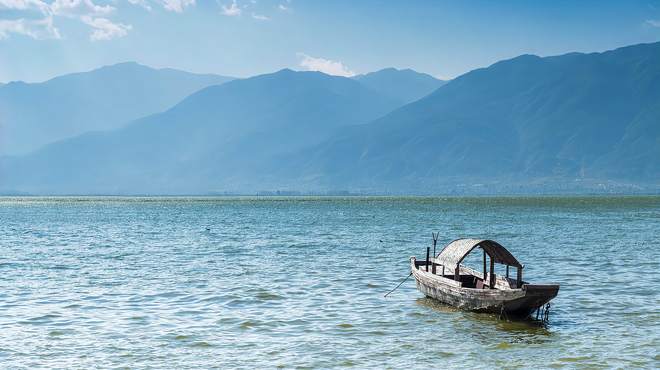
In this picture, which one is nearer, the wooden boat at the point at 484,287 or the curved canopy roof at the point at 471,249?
the wooden boat at the point at 484,287

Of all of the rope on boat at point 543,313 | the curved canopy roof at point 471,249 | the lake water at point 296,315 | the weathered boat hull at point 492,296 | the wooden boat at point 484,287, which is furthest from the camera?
the curved canopy roof at point 471,249

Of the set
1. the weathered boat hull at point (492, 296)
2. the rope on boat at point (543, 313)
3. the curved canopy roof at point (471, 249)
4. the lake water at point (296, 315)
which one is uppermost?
the curved canopy roof at point (471, 249)

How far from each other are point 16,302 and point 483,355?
19368 millimetres

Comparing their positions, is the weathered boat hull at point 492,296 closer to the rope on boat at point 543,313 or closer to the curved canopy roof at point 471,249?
the rope on boat at point 543,313

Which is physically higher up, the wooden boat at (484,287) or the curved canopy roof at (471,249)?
the curved canopy roof at (471,249)

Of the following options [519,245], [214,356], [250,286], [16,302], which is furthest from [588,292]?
[519,245]

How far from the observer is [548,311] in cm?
2673

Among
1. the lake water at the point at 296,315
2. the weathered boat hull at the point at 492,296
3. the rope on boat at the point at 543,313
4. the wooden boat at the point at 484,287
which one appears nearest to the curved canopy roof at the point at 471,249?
the wooden boat at the point at 484,287

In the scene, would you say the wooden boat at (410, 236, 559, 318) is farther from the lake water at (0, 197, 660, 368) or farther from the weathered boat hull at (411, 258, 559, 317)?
the lake water at (0, 197, 660, 368)

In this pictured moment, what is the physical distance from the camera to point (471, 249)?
92.4 ft

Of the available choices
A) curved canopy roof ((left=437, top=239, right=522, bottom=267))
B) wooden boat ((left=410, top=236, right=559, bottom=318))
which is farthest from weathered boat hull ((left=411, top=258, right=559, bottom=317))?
curved canopy roof ((left=437, top=239, right=522, bottom=267))

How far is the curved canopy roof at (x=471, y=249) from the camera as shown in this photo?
28.9 meters

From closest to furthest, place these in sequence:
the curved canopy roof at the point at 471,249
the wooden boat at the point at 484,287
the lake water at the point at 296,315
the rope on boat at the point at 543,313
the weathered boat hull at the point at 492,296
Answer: the lake water at the point at 296,315, the weathered boat hull at the point at 492,296, the wooden boat at the point at 484,287, the rope on boat at the point at 543,313, the curved canopy roof at the point at 471,249

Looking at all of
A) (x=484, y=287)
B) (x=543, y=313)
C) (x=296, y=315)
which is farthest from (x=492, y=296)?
(x=296, y=315)
